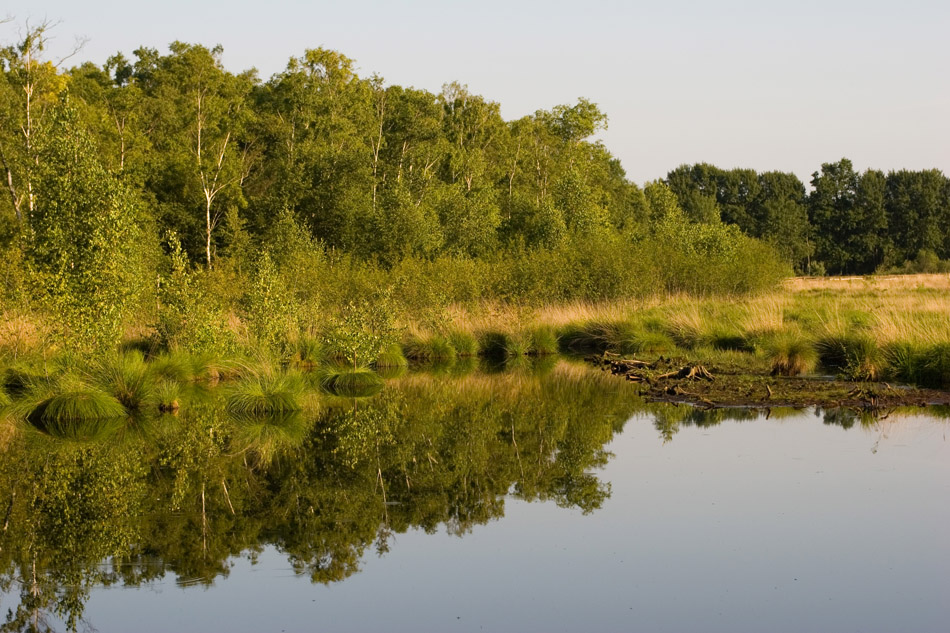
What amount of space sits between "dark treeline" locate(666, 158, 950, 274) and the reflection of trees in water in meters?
87.5

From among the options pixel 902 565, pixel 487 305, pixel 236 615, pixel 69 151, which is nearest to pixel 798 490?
pixel 902 565

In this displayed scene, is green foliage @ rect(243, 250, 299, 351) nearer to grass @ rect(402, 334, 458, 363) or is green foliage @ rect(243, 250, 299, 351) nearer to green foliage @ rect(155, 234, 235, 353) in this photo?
green foliage @ rect(155, 234, 235, 353)

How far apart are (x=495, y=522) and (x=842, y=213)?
105m

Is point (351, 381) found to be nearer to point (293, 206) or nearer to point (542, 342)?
point (542, 342)

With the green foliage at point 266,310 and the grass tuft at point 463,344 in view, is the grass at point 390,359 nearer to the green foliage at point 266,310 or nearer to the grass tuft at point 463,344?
the grass tuft at point 463,344

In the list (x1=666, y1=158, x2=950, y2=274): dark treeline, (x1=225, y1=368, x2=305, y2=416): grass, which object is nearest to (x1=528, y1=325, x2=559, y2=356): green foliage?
(x1=225, y1=368, x2=305, y2=416): grass

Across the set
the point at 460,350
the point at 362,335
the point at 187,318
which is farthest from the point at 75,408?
the point at 460,350

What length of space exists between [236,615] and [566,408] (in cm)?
1102

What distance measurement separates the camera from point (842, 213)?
350 feet

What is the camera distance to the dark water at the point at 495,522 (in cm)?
748

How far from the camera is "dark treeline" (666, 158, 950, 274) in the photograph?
102 m

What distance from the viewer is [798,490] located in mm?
11094

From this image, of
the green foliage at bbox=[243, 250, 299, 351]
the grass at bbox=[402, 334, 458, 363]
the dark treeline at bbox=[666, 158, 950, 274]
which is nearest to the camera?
the green foliage at bbox=[243, 250, 299, 351]

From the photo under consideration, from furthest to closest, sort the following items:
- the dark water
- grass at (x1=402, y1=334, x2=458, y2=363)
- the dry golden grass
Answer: grass at (x1=402, y1=334, x2=458, y2=363), the dry golden grass, the dark water
